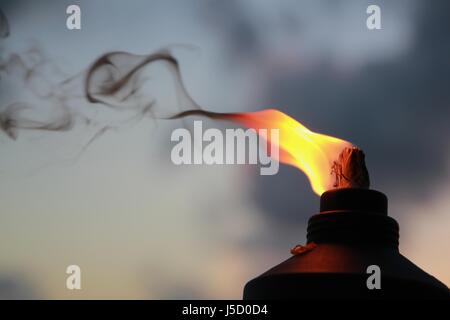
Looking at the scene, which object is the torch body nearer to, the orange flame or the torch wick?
the torch wick

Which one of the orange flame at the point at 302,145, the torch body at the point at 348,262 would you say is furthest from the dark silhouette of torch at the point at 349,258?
the orange flame at the point at 302,145

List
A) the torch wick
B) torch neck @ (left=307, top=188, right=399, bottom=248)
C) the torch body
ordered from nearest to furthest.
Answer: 1. the torch body
2. torch neck @ (left=307, top=188, right=399, bottom=248)
3. the torch wick

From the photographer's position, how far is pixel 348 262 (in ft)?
25.1

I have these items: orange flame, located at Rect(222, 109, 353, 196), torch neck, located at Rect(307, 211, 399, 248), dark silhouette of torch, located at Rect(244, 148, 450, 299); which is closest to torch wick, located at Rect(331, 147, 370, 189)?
dark silhouette of torch, located at Rect(244, 148, 450, 299)

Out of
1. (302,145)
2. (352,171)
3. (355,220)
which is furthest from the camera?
(302,145)

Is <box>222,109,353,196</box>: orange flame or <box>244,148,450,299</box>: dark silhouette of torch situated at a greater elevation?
<box>222,109,353,196</box>: orange flame

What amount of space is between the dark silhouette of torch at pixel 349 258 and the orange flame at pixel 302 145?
0.28 metres

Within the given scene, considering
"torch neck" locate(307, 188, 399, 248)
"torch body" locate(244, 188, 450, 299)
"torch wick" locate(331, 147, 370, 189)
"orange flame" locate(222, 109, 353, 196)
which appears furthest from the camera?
"orange flame" locate(222, 109, 353, 196)

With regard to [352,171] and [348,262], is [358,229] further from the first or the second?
[352,171]

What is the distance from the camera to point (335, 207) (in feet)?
26.9

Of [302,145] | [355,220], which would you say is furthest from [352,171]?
[302,145]

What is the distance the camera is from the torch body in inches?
290

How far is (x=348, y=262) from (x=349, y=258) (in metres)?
0.10
